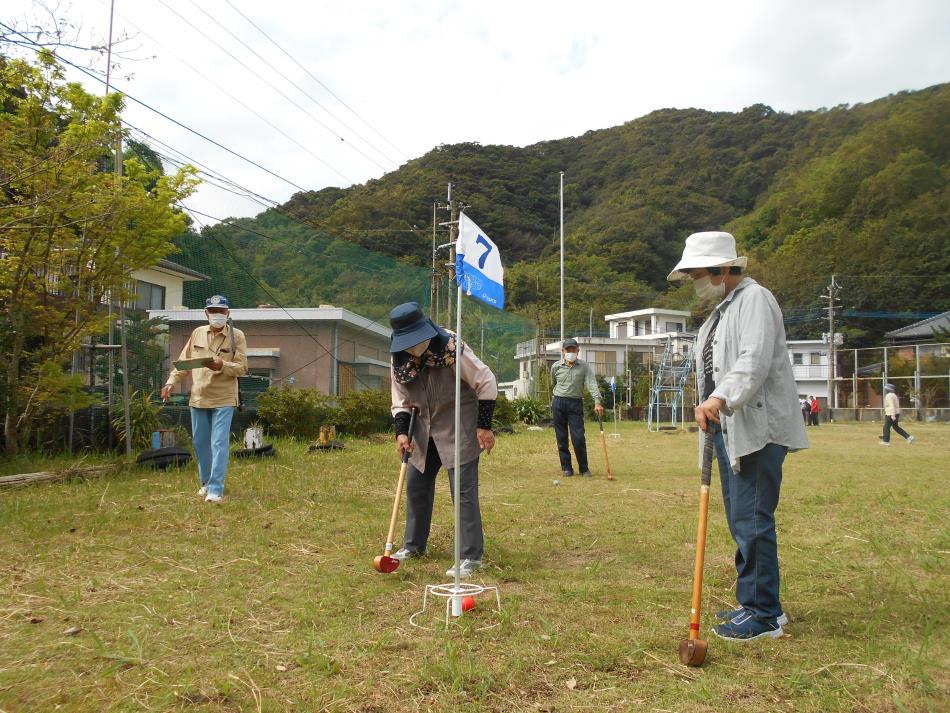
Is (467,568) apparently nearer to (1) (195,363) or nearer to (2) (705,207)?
(1) (195,363)

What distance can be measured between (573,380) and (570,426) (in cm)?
60

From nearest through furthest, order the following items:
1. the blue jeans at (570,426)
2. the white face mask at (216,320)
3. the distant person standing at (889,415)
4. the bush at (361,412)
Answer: the white face mask at (216,320) → the blue jeans at (570,426) → the bush at (361,412) → the distant person standing at (889,415)

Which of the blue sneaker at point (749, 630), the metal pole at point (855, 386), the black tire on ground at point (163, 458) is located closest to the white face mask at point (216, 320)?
the black tire on ground at point (163, 458)

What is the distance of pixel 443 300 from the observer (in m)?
23.2

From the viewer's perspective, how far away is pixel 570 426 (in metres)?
9.92

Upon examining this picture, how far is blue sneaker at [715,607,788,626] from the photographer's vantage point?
3416mm

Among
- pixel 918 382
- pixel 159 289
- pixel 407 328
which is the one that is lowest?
pixel 407 328

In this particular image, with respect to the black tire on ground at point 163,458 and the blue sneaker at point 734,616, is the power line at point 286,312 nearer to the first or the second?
the black tire on ground at point 163,458

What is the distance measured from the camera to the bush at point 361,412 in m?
15.4

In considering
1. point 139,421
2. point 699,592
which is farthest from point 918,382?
point 699,592

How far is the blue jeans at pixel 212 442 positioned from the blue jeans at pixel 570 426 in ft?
14.3

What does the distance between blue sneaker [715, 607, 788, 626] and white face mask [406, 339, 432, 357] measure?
2.14 m

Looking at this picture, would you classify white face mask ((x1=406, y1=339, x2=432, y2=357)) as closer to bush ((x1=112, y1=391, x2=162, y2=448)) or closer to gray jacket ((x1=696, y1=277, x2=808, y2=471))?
gray jacket ((x1=696, y1=277, x2=808, y2=471))

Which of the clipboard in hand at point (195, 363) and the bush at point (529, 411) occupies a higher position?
the clipboard in hand at point (195, 363)
